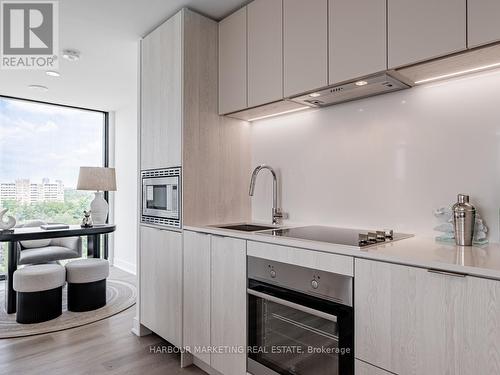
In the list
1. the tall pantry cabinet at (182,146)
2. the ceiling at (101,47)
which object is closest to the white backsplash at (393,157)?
the tall pantry cabinet at (182,146)

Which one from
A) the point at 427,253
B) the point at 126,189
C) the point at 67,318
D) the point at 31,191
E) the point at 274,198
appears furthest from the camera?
the point at 126,189

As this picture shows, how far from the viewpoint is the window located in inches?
167

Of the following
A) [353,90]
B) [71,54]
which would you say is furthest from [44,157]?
[353,90]

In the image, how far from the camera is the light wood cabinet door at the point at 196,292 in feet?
6.64

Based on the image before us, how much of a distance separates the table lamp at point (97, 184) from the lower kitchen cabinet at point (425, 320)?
3390 mm

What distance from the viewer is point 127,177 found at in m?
4.80

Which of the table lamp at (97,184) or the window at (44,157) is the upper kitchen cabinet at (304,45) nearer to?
the table lamp at (97,184)

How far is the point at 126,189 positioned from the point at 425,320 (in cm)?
446

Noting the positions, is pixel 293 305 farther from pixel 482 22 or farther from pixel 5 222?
pixel 5 222

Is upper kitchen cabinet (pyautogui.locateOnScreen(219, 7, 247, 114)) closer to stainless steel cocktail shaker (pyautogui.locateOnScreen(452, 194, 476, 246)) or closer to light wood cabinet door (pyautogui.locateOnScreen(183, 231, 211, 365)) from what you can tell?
light wood cabinet door (pyautogui.locateOnScreen(183, 231, 211, 365))

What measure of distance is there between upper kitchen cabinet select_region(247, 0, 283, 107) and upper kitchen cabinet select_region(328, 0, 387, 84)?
0.37m

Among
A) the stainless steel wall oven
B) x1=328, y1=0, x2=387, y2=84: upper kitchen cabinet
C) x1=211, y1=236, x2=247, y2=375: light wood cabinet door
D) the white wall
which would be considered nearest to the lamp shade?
the white wall

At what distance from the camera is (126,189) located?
15.8 ft

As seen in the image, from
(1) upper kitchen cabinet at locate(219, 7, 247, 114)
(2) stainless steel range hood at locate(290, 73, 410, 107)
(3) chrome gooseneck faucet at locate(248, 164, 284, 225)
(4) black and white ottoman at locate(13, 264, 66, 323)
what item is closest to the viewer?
(2) stainless steel range hood at locate(290, 73, 410, 107)
